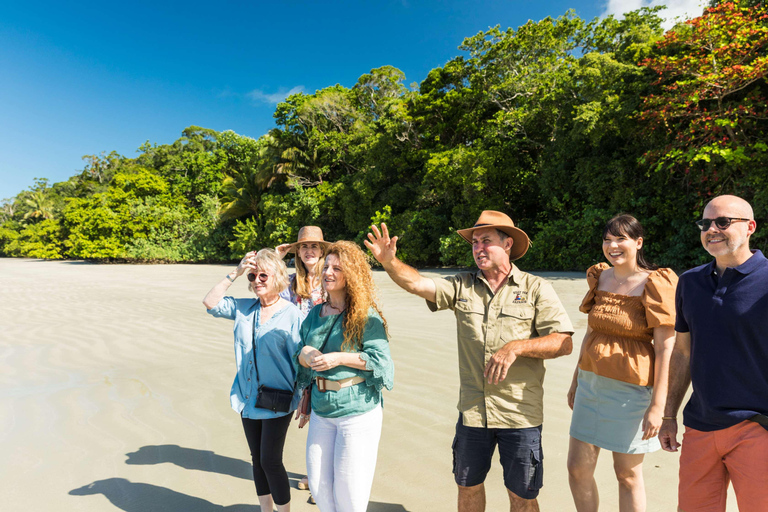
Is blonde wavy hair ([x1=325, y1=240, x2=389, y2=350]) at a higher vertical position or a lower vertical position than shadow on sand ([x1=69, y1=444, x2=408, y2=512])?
higher

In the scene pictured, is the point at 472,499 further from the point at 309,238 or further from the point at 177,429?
the point at 177,429

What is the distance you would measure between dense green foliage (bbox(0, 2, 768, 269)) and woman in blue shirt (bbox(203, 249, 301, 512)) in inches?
469

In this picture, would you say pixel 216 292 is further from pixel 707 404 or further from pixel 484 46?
pixel 484 46

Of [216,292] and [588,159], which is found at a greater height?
[588,159]

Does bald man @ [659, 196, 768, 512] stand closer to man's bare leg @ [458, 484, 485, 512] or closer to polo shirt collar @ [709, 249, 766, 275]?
polo shirt collar @ [709, 249, 766, 275]

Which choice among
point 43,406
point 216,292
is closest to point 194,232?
point 43,406

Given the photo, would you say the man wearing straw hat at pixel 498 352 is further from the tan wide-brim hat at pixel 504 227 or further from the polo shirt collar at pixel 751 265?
the polo shirt collar at pixel 751 265

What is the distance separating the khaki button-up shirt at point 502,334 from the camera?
7.20 feet

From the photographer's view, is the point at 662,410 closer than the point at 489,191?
Yes

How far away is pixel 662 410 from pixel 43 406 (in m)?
5.98

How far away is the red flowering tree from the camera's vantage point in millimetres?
10203

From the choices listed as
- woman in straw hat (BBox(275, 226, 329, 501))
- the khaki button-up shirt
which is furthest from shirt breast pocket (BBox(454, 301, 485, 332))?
woman in straw hat (BBox(275, 226, 329, 501))

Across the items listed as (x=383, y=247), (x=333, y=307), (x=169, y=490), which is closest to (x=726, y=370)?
(x=383, y=247)

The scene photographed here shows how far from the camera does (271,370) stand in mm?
2623
